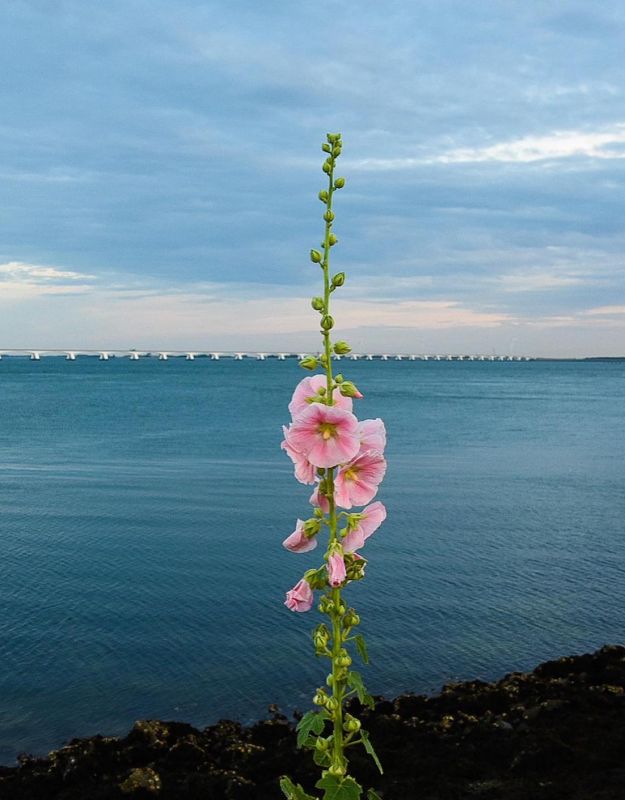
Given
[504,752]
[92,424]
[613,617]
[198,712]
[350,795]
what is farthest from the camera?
[92,424]

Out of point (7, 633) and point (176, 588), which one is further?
point (176, 588)

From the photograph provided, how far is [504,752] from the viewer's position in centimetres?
697

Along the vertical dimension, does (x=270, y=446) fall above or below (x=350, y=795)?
below

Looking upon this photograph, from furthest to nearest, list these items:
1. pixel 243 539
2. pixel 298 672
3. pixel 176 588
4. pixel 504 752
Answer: pixel 243 539 → pixel 176 588 → pixel 298 672 → pixel 504 752

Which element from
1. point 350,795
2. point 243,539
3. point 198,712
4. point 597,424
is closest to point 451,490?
point 243,539

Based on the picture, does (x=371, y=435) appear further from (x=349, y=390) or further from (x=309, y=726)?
(x=309, y=726)

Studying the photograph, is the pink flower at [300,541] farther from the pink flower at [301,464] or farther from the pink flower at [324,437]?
the pink flower at [324,437]

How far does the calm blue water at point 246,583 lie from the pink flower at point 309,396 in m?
6.05

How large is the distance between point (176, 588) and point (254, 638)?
2578 millimetres

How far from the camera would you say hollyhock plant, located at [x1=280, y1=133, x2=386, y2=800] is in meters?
2.92

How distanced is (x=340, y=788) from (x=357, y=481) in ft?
3.31

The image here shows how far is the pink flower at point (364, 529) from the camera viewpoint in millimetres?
3084

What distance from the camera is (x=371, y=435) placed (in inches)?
119

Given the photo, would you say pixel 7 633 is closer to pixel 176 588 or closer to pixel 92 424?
pixel 176 588
